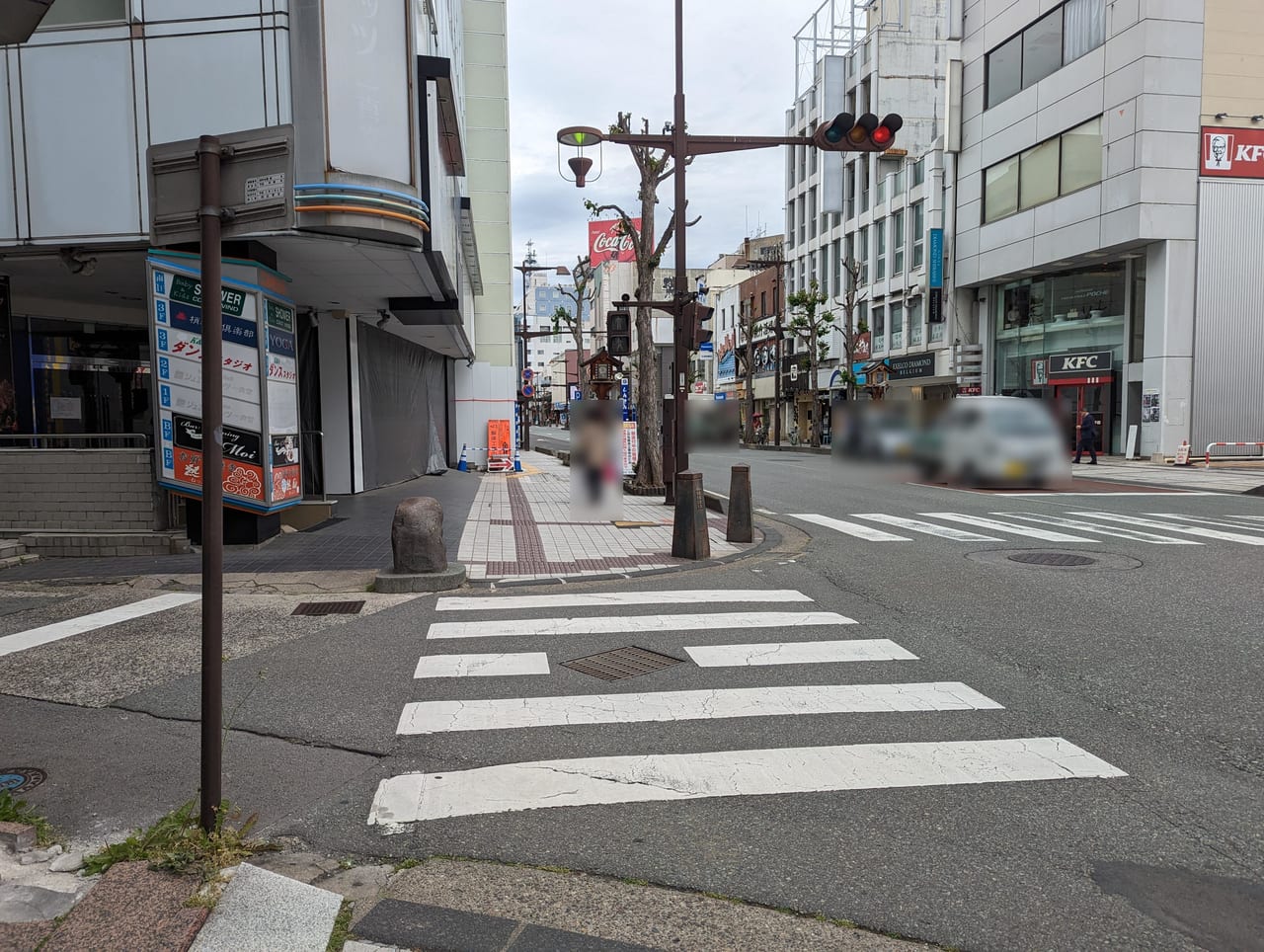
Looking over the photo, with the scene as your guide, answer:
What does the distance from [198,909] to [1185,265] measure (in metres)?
31.8

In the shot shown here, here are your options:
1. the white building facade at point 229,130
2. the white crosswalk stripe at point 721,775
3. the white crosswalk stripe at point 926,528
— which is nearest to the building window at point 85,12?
the white building facade at point 229,130

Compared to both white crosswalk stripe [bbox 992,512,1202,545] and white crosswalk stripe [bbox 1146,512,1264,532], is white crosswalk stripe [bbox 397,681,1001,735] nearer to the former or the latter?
white crosswalk stripe [bbox 992,512,1202,545]

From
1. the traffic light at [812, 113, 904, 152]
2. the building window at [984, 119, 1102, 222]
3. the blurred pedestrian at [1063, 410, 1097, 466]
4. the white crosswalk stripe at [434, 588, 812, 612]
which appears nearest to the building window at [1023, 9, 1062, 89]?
the building window at [984, 119, 1102, 222]

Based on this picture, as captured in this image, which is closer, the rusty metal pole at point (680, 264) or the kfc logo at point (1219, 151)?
the rusty metal pole at point (680, 264)

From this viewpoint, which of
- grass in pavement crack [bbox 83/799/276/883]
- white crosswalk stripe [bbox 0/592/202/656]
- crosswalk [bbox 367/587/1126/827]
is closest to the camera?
grass in pavement crack [bbox 83/799/276/883]

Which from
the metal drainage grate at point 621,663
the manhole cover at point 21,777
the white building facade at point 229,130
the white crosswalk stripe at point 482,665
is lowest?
the metal drainage grate at point 621,663

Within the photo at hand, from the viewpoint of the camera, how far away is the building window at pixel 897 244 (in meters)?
44.5

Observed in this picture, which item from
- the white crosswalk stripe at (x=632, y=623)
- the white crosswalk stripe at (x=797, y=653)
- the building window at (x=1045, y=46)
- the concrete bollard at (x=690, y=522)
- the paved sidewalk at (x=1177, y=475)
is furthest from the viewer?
the building window at (x=1045, y=46)

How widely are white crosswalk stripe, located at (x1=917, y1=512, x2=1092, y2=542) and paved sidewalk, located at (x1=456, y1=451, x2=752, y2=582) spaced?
12.3 ft

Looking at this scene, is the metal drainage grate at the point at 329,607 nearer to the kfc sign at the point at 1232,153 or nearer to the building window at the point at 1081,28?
the kfc sign at the point at 1232,153

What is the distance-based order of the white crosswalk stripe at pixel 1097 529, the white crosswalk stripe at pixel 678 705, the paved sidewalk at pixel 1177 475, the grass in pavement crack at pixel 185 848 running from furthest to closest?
1. the paved sidewalk at pixel 1177 475
2. the white crosswalk stripe at pixel 1097 529
3. the white crosswalk stripe at pixel 678 705
4. the grass in pavement crack at pixel 185 848

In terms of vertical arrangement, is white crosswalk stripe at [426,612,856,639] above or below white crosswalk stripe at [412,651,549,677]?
below

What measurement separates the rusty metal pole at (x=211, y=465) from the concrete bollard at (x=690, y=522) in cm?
752

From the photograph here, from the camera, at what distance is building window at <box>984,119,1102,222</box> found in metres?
29.7
